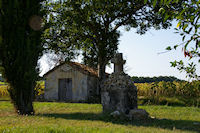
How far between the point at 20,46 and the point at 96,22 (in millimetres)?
12103

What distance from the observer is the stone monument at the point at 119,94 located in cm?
1046

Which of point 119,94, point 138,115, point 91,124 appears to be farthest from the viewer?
point 119,94

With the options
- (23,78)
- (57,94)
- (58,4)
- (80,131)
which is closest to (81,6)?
(58,4)

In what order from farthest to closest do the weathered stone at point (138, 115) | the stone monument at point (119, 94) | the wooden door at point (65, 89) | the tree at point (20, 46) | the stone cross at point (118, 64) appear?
the wooden door at point (65, 89) → the stone cross at point (118, 64) → the tree at point (20, 46) → the stone monument at point (119, 94) → the weathered stone at point (138, 115)

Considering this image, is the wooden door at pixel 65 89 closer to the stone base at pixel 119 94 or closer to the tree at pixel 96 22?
the tree at pixel 96 22

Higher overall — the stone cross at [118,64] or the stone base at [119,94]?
the stone cross at [118,64]

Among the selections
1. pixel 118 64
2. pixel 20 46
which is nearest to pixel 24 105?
pixel 20 46

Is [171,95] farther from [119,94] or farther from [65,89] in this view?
[119,94]

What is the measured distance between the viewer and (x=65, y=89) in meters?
24.9

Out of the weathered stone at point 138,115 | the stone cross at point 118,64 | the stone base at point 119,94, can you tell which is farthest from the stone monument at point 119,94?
the weathered stone at point 138,115

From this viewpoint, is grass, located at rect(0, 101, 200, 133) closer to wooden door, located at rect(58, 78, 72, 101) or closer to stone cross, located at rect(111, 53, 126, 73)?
stone cross, located at rect(111, 53, 126, 73)

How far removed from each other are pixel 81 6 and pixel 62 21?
249 cm

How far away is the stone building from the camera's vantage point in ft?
78.0

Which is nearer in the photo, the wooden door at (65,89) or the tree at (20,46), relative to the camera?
the tree at (20,46)
